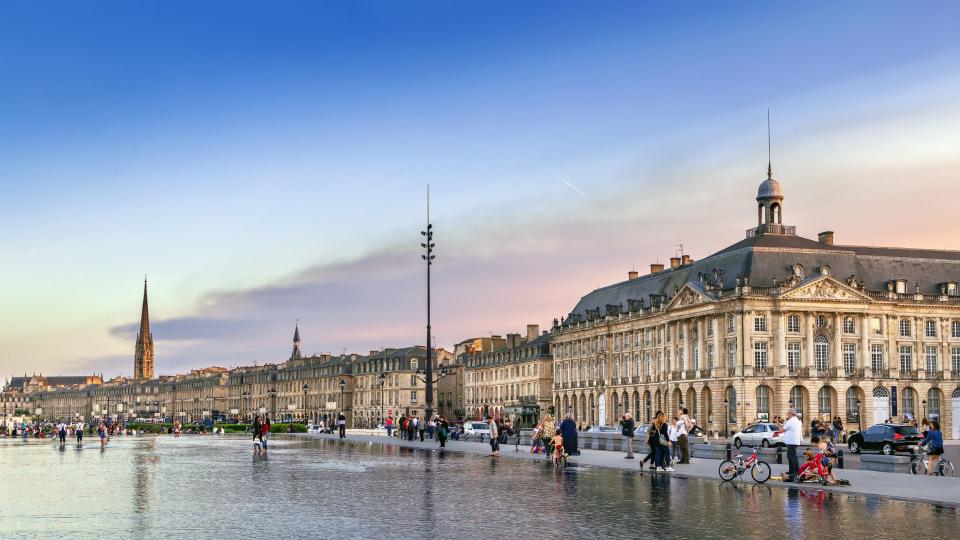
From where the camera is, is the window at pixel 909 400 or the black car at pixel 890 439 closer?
the black car at pixel 890 439

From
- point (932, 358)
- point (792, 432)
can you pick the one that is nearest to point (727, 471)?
point (792, 432)

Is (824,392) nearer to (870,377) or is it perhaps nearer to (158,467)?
(870,377)

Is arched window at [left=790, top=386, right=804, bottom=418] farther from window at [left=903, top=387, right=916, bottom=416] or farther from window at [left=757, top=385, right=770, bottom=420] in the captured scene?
window at [left=903, top=387, right=916, bottom=416]

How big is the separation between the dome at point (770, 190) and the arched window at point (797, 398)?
1966 cm

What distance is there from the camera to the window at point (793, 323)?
9199 centimetres

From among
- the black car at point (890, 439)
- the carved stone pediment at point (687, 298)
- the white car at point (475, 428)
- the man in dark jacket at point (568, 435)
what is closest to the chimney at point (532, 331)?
the carved stone pediment at point (687, 298)

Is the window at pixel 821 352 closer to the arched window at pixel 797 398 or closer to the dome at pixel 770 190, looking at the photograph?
the arched window at pixel 797 398

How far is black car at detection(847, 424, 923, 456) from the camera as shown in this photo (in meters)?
46.0

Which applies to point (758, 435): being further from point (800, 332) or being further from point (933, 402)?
point (933, 402)

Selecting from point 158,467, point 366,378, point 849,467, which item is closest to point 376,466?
point 158,467

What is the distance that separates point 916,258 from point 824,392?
1878cm

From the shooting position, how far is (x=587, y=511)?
2017 cm

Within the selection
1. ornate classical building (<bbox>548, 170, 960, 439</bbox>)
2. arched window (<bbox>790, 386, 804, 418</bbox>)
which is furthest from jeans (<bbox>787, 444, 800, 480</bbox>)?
arched window (<bbox>790, 386, 804, 418</bbox>)

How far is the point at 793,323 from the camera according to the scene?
92250 millimetres
